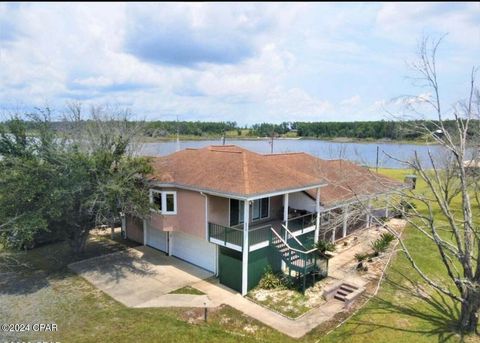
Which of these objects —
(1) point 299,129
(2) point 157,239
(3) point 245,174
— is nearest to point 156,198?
(2) point 157,239

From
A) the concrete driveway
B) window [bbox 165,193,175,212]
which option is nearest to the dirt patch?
the concrete driveway

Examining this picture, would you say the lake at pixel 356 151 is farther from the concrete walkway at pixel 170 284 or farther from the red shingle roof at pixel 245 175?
the concrete walkway at pixel 170 284

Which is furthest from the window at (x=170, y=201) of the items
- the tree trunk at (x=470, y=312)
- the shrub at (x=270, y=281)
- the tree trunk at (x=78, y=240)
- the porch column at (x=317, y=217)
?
the tree trunk at (x=470, y=312)


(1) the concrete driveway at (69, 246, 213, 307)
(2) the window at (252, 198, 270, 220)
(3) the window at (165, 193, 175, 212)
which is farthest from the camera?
(2) the window at (252, 198, 270, 220)

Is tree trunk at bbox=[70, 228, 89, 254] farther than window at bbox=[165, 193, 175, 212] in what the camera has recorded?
Yes

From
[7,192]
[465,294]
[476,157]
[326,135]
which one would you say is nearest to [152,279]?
[7,192]

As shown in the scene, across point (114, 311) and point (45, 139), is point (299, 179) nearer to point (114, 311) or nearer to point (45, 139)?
point (114, 311)

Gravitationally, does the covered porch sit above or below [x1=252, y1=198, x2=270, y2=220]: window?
below

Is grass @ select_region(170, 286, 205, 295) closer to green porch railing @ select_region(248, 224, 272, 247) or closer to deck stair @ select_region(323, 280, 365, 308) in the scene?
green porch railing @ select_region(248, 224, 272, 247)
